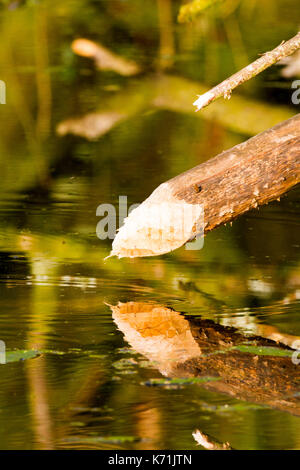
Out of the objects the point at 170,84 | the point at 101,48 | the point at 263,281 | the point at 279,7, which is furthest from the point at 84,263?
the point at 279,7

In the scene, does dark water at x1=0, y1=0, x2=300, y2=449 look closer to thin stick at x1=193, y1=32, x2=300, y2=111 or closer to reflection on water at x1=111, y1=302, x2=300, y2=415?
reflection on water at x1=111, y1=302, x2=300, y2=415

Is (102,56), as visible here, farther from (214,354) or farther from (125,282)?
(214,354)

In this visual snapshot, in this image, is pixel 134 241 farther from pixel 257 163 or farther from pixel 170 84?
pixel 170 84

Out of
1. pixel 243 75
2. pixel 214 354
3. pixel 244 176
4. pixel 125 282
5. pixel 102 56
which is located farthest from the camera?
pixel 102 56

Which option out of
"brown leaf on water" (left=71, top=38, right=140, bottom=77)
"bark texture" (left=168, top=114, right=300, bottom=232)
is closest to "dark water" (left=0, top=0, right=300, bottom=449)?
"brown leaf on water" (left=71, top=38, right=140, bottom=77)

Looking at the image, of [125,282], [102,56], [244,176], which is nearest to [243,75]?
[244,176]

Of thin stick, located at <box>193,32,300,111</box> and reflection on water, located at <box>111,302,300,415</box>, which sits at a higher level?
thin stick, located at <box>193,32,300,111</box>
